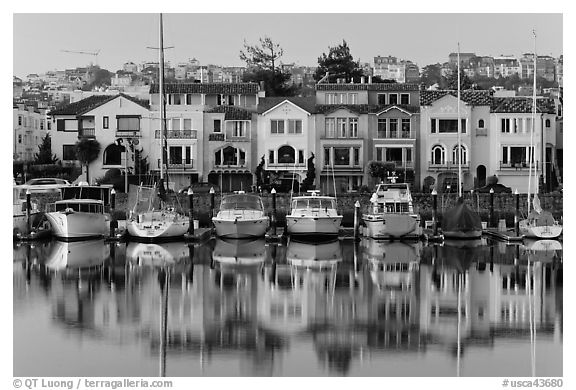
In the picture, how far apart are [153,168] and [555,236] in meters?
30.2

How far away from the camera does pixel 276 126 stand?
74125 millimetres

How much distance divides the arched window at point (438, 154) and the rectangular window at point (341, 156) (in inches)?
230

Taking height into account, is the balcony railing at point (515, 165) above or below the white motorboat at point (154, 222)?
above

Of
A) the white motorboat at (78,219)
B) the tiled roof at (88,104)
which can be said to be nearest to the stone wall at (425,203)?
the white motorboat at (78,219)

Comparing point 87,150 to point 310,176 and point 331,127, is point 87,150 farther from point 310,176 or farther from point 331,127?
point 331,127

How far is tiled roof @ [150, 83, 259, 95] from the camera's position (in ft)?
247

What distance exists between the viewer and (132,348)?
991 inches

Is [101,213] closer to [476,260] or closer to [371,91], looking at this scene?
[476,260]

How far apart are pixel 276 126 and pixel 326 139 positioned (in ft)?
11.7

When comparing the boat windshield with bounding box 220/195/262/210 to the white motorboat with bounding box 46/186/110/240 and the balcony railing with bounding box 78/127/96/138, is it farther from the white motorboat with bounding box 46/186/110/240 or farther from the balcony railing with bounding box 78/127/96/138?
the balcony railing with bounding box 78/127/96/138

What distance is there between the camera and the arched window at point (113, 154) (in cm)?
7400

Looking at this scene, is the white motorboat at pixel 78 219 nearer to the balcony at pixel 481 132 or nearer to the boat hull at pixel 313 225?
the boat hull at pixel 313 225

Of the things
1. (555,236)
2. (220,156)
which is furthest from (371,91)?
(555,236)

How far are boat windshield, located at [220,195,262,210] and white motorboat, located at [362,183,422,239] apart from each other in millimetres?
5718
